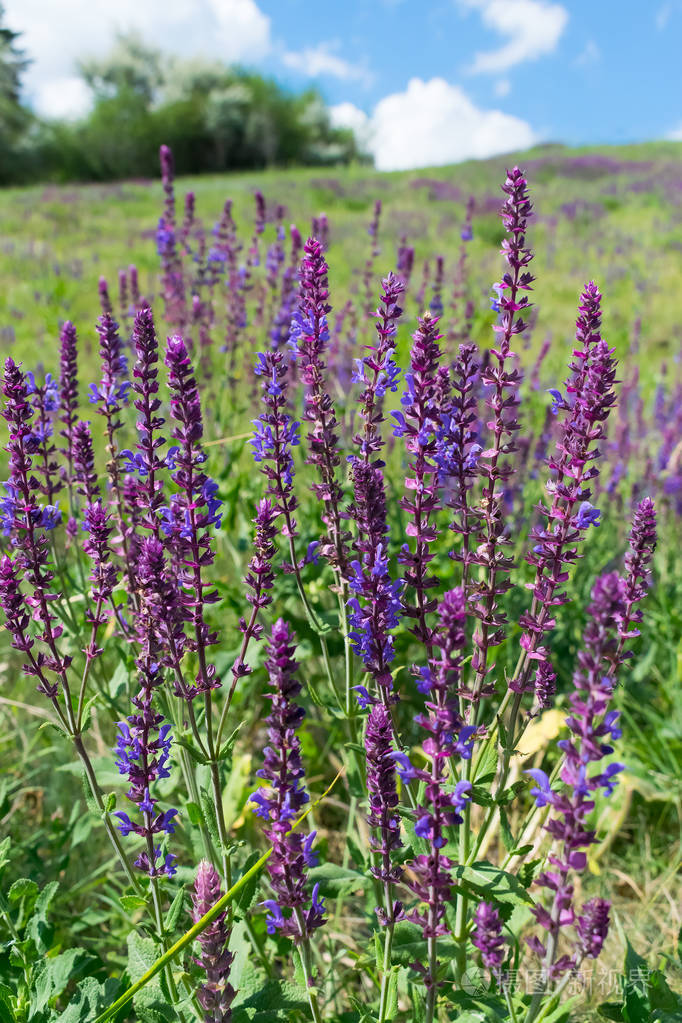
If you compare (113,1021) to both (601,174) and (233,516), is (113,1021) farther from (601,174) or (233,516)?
(601,174)

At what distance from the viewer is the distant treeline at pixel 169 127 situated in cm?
5012

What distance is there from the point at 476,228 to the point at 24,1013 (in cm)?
1815

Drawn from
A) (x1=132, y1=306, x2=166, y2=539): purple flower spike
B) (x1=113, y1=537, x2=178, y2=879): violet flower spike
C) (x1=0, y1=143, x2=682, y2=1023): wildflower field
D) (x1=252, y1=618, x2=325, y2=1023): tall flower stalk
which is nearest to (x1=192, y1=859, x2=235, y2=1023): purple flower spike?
(x1=0, y1=143, x2=682, y2=1023): wildflower field

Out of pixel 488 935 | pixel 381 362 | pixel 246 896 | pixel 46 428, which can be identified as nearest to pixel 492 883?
pixel 488 935

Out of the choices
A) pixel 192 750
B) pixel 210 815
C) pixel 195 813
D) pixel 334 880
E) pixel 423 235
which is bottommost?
pixel 334 880

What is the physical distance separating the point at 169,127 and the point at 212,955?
193 feet

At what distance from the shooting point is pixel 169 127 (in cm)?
5206

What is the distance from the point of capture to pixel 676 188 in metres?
24.4

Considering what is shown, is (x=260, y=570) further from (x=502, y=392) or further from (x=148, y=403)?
(x=502, y=392)

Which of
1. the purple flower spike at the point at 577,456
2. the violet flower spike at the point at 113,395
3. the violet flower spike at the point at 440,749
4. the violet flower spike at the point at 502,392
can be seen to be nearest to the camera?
the violet flower spike at the point at 440,749

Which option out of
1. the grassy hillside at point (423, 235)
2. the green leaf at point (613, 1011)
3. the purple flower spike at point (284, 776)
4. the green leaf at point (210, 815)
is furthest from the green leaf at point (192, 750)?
the grassy hillside at point (423, 235)

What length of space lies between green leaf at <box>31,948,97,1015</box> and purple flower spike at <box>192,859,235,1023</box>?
0.55m

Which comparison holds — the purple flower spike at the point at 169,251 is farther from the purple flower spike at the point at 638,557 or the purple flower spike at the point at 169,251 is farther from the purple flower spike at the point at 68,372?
the purple flower spike at the point at 638,557

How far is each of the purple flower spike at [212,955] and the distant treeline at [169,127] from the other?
5204cm
